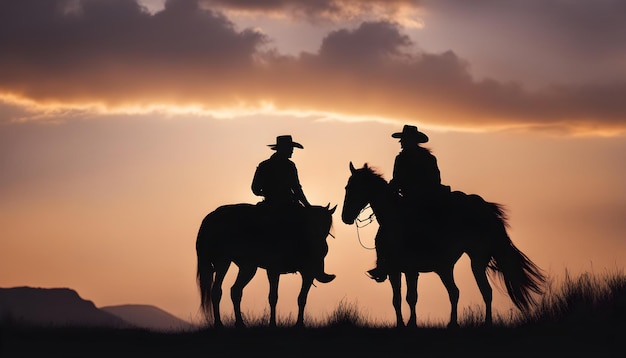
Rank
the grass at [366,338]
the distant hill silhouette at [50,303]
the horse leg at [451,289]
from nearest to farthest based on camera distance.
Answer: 1. the grass at [366,338]
2. the horse leg at [451,289]
3. the distant hill silhouette at [50,303]

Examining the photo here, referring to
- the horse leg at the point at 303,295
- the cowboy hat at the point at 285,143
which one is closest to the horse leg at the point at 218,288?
the horse leg at the point at 303,295

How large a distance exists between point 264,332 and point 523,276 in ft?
15.9

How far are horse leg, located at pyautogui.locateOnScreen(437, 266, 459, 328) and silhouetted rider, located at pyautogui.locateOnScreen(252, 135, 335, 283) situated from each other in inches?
90.1

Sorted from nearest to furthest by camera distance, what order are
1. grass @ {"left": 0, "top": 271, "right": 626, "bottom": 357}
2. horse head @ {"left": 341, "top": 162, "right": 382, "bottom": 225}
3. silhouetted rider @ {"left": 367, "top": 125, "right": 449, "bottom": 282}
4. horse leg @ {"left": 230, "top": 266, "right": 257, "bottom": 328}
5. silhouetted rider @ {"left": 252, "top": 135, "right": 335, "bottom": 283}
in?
grass @ {"left": 0, "top": 271, "right": 626, "bottom": 357}
horse head @ {"left": 341, "top": 162, "right": 382, "bottom": 225}
silhouetted rider @ {"left": 367, "top": 125, "right": 449, "bottom": 282}
horse leg @ {"left": 230, "top": 266, "right": 257, "bottom": 328}
silhouetted rider @ {"left": 252, "top": 135, "right": 335, "bottom": 283}

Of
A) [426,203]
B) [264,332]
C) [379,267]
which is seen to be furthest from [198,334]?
[426,203]

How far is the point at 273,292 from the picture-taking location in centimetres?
1692

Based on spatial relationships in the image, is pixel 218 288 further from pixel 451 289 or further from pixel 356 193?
pixel 451 289

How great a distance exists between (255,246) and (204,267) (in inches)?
40.8

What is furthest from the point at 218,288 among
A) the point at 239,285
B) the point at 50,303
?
the point at 50,303

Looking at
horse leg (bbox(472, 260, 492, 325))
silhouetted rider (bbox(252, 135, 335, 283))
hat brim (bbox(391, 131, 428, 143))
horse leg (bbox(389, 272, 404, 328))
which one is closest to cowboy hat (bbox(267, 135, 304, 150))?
silhouetted rider (bbox(252, 135, 335, 283))

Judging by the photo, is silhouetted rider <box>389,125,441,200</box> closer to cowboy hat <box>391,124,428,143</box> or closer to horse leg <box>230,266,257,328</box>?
cowboy hat <box>391,124,428,143</box>

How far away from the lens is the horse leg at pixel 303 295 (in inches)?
644

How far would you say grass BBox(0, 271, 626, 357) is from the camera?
43.5 feet

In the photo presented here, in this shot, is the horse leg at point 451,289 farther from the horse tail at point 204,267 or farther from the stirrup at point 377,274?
the horse tail at point 204,267
